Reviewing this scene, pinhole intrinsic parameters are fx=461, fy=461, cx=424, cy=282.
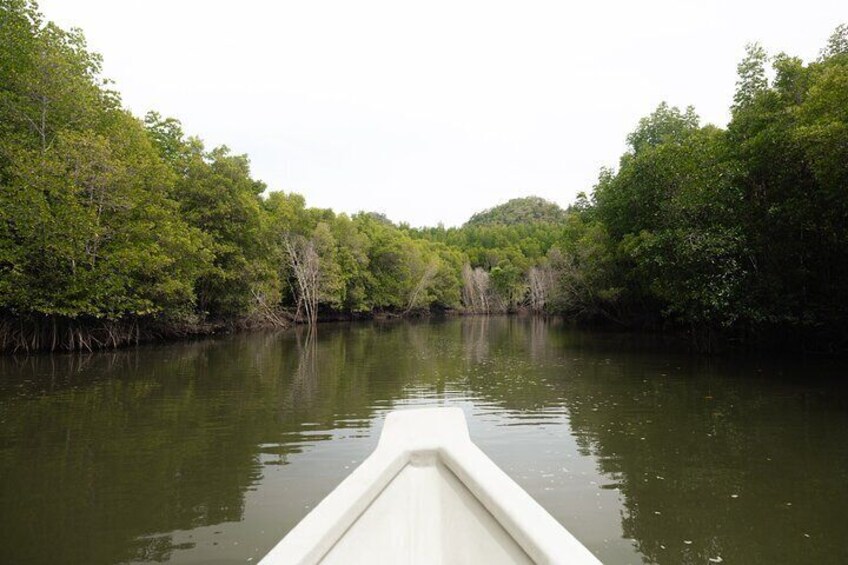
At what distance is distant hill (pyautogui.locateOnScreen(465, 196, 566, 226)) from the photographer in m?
153

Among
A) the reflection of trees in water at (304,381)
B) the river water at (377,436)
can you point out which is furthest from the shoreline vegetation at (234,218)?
the reflection of trees in water at (304,381)

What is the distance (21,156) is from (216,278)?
11.4 m

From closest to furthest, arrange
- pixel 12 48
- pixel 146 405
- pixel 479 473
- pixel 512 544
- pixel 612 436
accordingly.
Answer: pixel 512 544
pixel 479 473
pixel 612 436
pixel 146 405
pixel 12 48

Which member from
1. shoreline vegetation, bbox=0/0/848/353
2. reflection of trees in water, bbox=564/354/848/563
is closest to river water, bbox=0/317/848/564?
reflection of trees in water, bbox=564/354/848/563

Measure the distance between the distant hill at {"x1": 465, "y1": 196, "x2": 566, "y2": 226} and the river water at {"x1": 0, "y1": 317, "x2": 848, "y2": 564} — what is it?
142 m

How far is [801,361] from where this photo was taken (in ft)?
44.9

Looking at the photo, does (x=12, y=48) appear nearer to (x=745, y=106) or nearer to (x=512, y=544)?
(x=512, y=544)

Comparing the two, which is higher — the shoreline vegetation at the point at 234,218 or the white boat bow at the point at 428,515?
the shoreline vegetation at the point at 234,218

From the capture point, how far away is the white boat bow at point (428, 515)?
183 centimetres

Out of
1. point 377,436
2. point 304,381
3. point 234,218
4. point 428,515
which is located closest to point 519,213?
point 234,218

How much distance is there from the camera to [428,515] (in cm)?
→ 247

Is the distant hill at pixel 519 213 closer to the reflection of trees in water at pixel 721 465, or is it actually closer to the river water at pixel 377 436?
the river water at pixel 377 436

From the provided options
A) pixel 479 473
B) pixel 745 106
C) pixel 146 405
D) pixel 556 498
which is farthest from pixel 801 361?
pixel 146 405

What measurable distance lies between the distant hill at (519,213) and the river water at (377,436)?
142m
